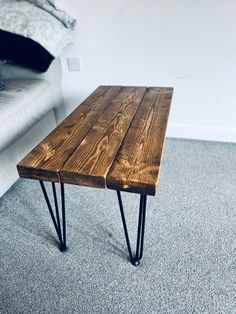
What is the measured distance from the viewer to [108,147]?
963mm

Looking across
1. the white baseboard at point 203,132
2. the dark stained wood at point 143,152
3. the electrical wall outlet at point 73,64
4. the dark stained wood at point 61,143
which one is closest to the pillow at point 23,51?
the electrical wall outlet at point 73,64

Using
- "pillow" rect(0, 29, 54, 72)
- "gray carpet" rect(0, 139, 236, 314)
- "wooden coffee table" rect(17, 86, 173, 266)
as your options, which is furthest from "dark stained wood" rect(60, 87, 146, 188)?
"pillow" rect(0, 29, 54, 72)

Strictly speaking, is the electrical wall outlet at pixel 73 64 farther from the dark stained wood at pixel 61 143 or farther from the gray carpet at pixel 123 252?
the gray carpet at pixel 123 252

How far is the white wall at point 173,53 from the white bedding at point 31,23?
0.73ft

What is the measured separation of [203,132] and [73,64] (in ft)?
3.42

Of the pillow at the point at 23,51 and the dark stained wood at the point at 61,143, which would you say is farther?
the pillow at the point at 23,51

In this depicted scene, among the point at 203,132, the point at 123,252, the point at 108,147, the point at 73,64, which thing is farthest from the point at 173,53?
the point at 123,252

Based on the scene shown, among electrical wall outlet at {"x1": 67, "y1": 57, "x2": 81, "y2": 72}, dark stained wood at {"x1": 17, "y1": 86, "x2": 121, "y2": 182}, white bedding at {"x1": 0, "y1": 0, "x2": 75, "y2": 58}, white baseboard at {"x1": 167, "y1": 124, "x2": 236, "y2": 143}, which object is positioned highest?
white bedding at {"x1": 0, "y1": 0, "x2": 75, "y2": 58}

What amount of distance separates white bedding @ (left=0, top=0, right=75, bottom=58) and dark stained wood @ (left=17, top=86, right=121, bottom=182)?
49cm

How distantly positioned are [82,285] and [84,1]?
1.59 metres

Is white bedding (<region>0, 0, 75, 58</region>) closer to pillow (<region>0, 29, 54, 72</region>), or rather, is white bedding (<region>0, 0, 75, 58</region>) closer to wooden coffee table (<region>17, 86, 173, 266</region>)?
pillow (<region>0, 29, 54, 72</region>)

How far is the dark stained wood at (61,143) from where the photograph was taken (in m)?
0.88

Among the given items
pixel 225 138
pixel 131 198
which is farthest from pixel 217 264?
pixel 225 138

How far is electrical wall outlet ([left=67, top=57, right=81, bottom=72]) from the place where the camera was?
Result: 5.99ft
